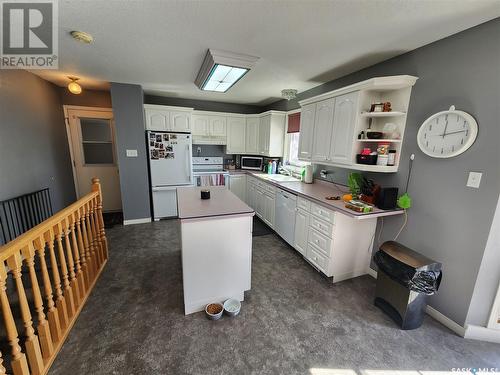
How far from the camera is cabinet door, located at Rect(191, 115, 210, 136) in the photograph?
179 inches

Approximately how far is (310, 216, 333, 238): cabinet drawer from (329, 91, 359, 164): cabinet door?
2.56ft

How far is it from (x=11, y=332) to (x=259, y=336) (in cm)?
159

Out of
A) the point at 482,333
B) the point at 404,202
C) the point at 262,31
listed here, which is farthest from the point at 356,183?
the point at 262,31

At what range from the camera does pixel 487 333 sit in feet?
5.70

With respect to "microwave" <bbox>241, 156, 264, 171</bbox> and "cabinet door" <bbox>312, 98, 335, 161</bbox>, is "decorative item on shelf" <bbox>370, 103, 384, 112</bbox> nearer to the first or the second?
"cabinet door" <bbox>312, 98, 335, 161</bbox>

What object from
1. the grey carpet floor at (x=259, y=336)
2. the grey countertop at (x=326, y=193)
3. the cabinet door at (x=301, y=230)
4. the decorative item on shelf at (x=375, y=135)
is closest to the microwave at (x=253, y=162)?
the grey countertop at (x=326, y=193)

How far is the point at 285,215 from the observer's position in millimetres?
3227

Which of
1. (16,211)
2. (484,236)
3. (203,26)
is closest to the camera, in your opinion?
(484,236)

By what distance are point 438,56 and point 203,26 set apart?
2116 mm

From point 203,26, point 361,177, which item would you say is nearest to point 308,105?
point 361,177

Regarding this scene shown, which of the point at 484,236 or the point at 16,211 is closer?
the point at 484,236

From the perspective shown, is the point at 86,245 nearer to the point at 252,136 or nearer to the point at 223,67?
the point at 223,67

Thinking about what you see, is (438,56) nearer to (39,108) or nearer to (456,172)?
(456,172)

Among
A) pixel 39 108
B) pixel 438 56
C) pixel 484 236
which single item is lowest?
pixel 484 236
